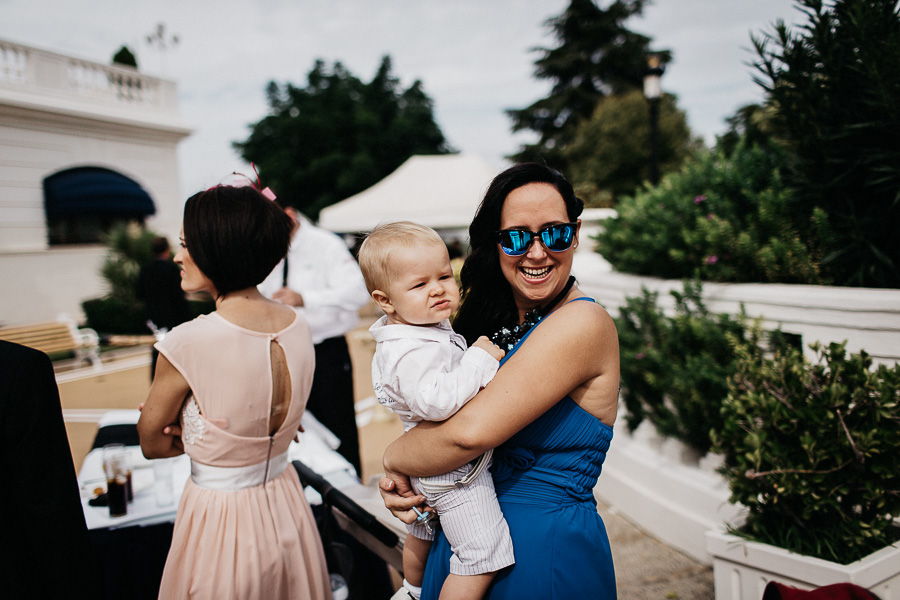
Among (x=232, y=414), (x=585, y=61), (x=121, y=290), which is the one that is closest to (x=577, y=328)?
(x=232, y=414)

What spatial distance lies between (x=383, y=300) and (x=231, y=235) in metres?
A: 0.62

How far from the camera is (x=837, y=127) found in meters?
3.23

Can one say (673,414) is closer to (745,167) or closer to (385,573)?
(745,167)

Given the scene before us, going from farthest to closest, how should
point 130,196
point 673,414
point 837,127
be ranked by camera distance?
point 130,196
point 673,414
point 837,127

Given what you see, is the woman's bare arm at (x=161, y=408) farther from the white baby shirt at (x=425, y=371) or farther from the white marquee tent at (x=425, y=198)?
the white marquee tent at (x=425, y=198)

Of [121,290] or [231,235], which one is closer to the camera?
[231,235]

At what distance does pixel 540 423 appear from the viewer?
1440mm

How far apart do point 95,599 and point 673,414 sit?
3.56 m

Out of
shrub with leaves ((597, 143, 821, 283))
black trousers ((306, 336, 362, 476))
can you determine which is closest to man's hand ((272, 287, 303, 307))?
black trousers ((306, 336, 362, 476))

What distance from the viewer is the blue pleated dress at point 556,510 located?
143cm

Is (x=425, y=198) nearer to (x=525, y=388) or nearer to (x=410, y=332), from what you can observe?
(x=410, y=332)

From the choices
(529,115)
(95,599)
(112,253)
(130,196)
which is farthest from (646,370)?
(529,115)

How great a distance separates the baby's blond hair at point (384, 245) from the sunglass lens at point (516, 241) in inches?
7.4

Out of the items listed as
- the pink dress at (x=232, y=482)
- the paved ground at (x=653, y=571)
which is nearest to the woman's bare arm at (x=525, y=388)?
the pink dress at (x=232, y=482)
